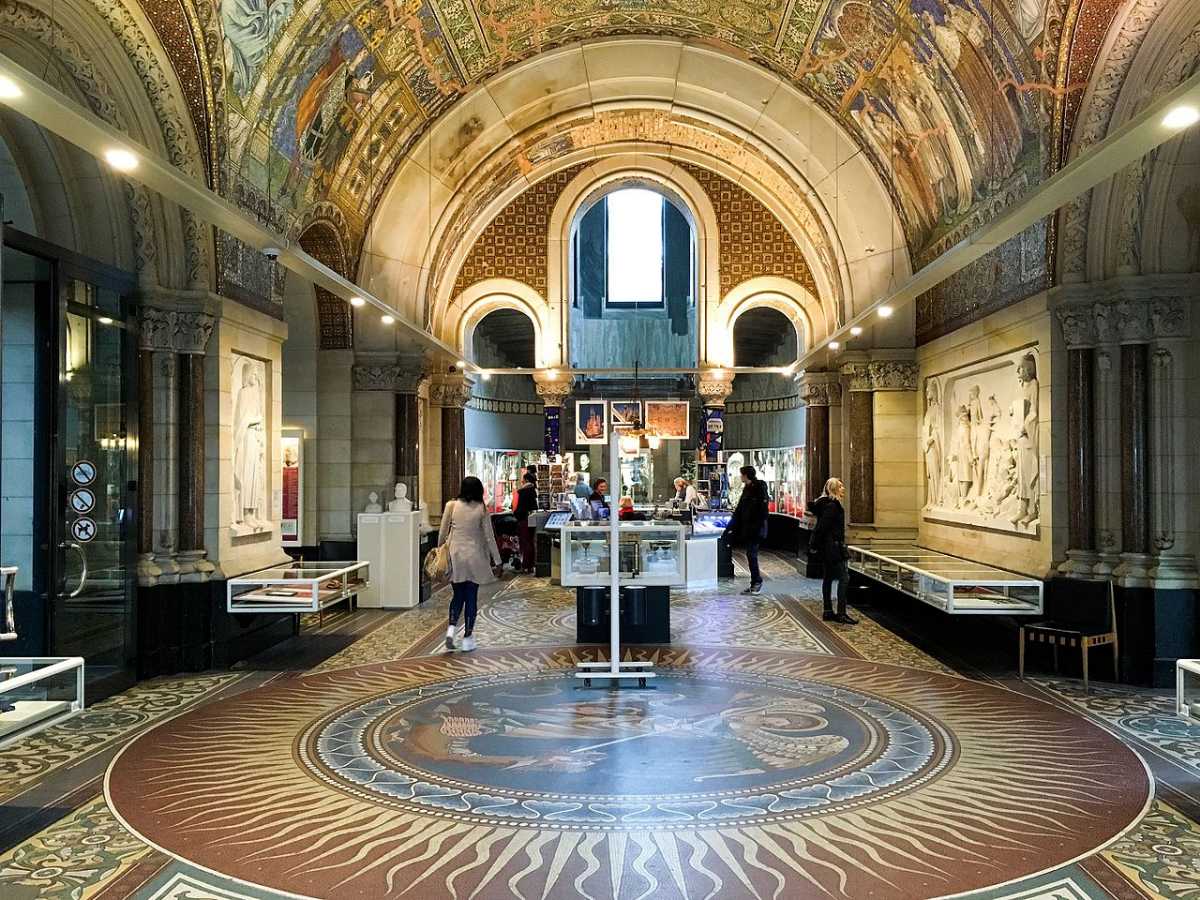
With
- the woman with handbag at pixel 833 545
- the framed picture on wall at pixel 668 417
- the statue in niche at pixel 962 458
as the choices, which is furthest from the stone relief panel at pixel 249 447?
the framed picture on wall at pixel 668 417

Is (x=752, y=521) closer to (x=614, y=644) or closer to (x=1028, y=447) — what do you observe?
(x=1028, y=447)

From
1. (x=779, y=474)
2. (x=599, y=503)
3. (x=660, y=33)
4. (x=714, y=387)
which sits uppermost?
(x=660, y=33)

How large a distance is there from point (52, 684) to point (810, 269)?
14.3 meters

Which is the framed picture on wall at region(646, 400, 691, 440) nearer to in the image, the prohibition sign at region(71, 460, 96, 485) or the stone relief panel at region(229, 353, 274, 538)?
the stone relief panel at region(229, 353, 274, 538)

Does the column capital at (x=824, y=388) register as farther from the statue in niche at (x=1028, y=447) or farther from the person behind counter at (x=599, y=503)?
the statue in niche at (x=1028, y=447)

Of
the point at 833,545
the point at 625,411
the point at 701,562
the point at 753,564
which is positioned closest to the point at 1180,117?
the point at 833,545

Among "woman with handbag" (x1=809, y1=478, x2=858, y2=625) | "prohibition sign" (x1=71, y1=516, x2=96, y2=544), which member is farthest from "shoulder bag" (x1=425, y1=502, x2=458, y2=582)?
"woman with handbag" (x1=809, y1=478, x2=858, y2=625)

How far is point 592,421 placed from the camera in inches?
792

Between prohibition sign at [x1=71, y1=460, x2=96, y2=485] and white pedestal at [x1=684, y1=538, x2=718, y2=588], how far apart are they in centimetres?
810

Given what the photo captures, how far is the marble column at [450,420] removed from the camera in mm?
16875

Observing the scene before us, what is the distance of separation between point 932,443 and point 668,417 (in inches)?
349

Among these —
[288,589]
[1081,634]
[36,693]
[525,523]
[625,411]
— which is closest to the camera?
[36,693]

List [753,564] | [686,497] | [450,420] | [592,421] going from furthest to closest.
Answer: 1. [592,421]
2. [686,497]
3. [450,420]
4. [753,564]

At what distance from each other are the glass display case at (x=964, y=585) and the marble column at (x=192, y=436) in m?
6.56
